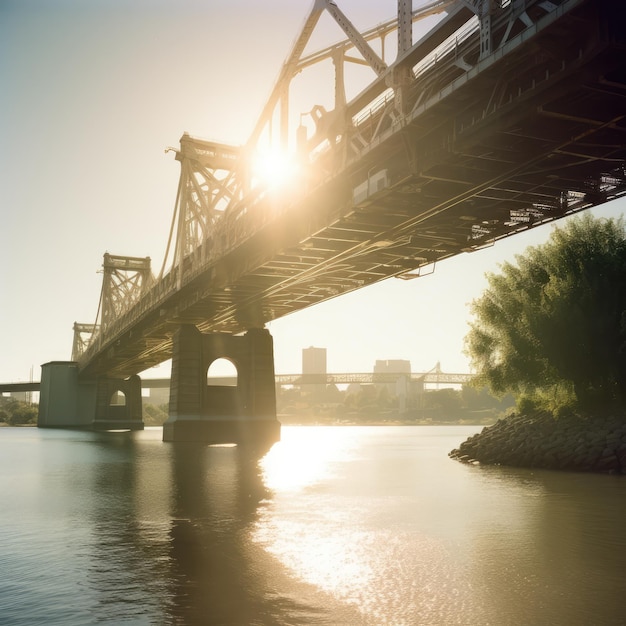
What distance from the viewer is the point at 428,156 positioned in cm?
2544

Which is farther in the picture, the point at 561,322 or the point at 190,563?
the point at 561,322

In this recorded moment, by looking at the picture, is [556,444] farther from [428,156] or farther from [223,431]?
[223,431]

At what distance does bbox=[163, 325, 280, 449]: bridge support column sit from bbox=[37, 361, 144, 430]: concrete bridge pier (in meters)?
64.3

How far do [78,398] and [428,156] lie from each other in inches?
4589

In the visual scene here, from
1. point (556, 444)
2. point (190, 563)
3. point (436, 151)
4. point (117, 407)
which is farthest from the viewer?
point (117, 407)

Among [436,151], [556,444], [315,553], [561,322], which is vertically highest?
[436,151]

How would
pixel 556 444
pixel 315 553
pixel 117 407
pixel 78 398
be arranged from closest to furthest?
pixel 315 553
pixel 556 444
pixel 117 407
pixel 78 398

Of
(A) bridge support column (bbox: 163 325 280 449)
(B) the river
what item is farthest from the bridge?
(B) the river

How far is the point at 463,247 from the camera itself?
37.2m

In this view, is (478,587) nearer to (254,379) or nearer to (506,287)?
(506,287)

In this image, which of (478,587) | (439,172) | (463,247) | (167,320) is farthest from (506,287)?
(167,320)

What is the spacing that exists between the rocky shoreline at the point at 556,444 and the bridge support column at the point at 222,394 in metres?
25.5

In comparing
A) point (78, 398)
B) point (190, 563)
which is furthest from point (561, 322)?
point (78, 398)

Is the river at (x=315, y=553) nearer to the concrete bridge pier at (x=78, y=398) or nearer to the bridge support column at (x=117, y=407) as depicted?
the bridge support column at (x=117, y=407)
